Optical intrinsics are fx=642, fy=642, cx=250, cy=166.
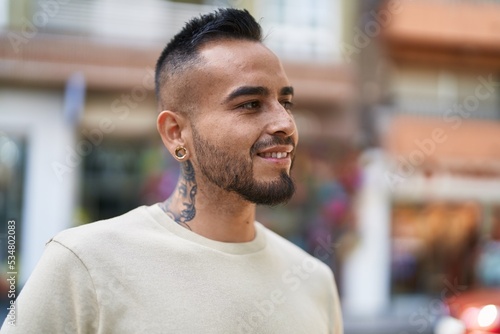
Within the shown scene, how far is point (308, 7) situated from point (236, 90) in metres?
10.8

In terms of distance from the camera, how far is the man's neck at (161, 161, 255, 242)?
176 cm

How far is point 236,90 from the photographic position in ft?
5.56

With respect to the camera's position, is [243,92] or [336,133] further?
[336,133]

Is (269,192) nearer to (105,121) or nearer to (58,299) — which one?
(58,299)

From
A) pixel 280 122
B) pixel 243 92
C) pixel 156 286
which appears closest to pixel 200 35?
pixel 243 92

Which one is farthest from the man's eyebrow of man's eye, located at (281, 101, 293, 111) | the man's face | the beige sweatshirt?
the beige sweatshirt

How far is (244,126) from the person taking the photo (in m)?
1.68

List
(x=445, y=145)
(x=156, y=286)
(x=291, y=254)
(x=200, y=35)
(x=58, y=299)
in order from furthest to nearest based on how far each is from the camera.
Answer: (x=445, y=145) → (x=291, y=254) → (x=200, y=35) → (x=156, y=286) → (x=58, y=299)

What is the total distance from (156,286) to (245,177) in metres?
0.36

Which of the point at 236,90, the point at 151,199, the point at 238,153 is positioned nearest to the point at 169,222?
the point at 238,153

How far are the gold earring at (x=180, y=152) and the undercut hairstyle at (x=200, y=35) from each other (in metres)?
0.12

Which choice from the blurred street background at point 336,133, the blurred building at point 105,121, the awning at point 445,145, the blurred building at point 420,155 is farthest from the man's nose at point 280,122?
the awning at point 445,145

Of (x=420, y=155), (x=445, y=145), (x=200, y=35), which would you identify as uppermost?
(x=200, y=35)

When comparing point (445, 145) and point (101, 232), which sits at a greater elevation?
point (101, 232)
